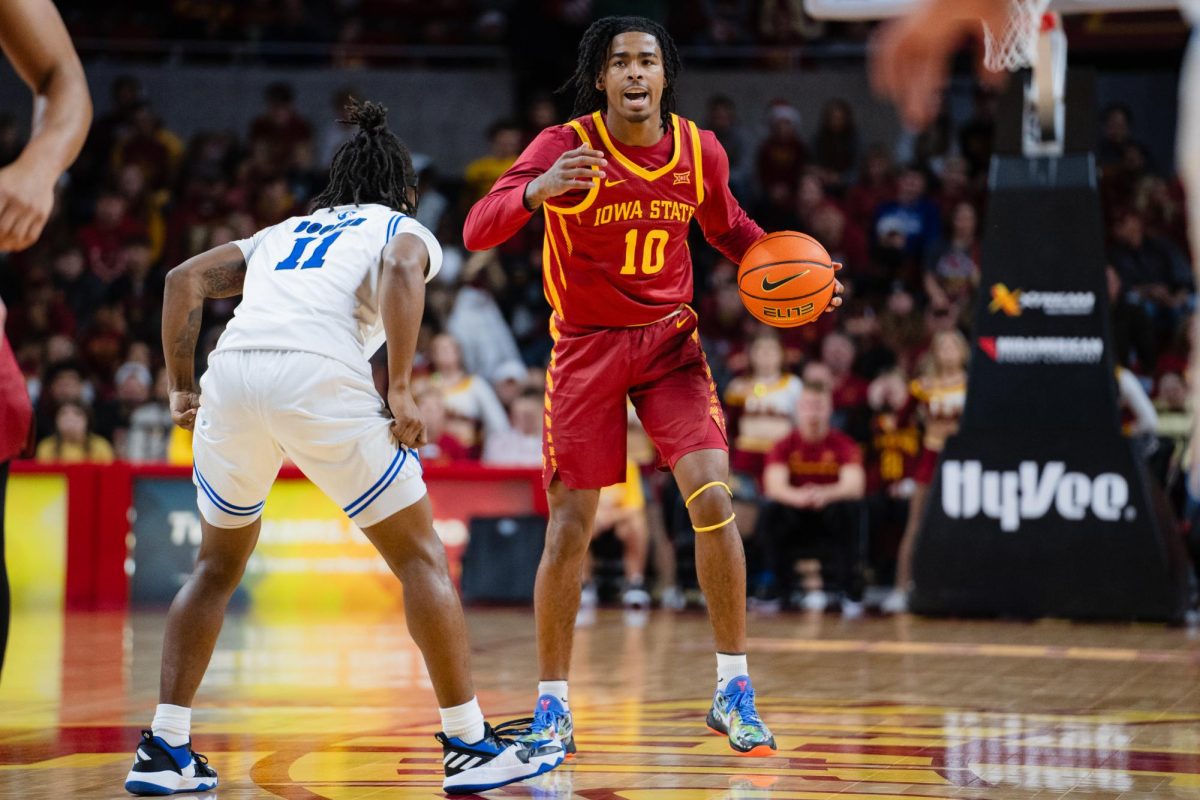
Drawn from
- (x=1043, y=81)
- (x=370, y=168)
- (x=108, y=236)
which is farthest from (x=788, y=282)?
(x=108, y=236)

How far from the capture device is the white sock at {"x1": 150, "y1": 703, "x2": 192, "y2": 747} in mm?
4474

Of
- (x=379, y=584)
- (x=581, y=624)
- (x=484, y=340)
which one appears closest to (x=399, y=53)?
(x=484, y=340)

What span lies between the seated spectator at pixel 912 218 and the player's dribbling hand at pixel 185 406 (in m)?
10.7

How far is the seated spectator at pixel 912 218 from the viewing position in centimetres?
1470

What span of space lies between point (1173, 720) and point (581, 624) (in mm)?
4662

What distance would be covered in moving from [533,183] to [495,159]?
1104cm

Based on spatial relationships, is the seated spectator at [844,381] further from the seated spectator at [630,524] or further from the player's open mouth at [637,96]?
the player's open mouth at [637,96]

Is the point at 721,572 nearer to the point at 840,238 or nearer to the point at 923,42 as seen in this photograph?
the point at 923,42

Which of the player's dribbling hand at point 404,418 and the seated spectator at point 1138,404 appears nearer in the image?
the player's dribbling hand at point 404,418

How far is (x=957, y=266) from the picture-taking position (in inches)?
540

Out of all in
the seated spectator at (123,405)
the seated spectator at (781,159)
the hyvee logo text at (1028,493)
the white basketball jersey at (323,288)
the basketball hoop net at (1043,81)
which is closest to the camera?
the white basketball jersey at (323,288)

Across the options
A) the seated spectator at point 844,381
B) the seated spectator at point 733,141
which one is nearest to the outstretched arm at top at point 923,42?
the seated spectator at point 844,381

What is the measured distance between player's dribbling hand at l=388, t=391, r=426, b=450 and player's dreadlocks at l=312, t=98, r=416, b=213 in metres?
0.72

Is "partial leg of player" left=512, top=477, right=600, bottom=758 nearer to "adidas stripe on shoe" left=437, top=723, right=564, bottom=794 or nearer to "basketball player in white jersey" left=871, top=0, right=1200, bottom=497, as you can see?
"adidas stripe on shoe" left=437, top=723, right=564, bottom=794
